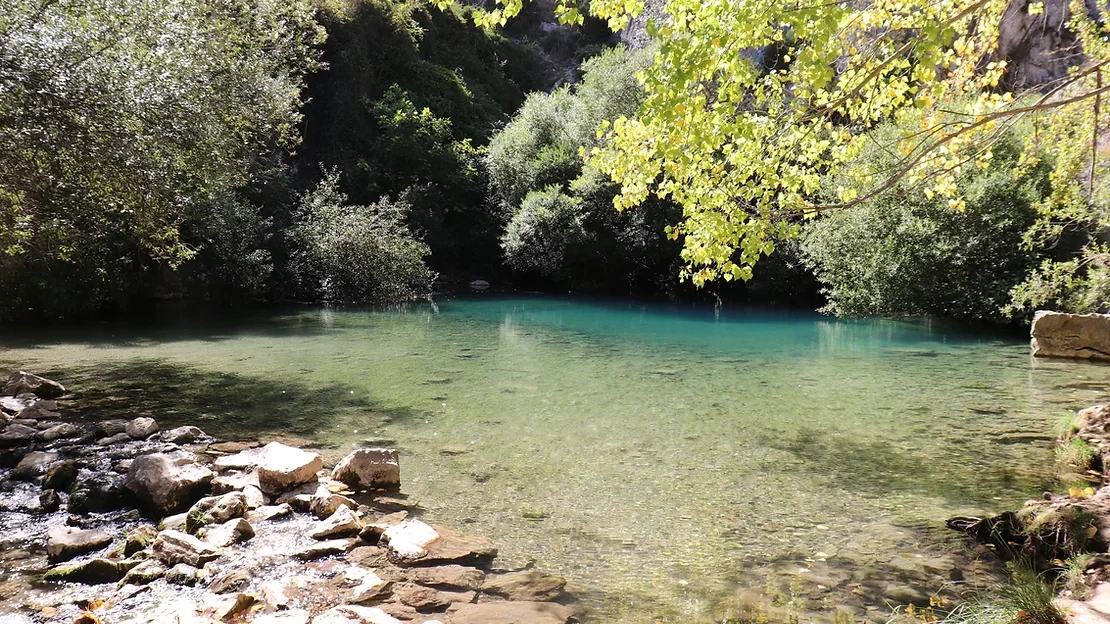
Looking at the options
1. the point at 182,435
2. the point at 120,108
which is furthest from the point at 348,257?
the point at 182,435

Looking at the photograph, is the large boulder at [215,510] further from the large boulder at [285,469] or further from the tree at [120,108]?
the tree at [120,108]

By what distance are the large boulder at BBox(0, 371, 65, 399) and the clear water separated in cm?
66

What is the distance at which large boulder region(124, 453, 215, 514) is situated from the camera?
5.97m

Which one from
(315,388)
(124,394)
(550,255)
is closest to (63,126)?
Answer: (124,394)

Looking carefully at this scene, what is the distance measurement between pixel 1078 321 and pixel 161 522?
57.6 feet

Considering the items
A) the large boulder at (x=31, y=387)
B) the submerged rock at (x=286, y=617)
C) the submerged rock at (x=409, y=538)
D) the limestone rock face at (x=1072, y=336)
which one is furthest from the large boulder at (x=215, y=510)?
the limestone rock face at (x=1072, y=336)

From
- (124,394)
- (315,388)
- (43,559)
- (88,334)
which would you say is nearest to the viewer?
(43,559)

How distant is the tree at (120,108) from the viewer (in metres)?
9.44

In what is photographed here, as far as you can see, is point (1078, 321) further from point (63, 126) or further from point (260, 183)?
point (260, 183)

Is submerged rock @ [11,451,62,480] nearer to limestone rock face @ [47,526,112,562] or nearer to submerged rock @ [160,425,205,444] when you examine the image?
submerged rock @ [160,425,205,444]

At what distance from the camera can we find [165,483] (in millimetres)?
6051

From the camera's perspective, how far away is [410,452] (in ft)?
26.2

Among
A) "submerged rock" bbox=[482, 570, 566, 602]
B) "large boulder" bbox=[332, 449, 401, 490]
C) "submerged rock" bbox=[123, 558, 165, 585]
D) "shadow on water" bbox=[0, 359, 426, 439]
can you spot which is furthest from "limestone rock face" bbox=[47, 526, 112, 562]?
"shadow on water" bbox=[0, 359, 426, 439]

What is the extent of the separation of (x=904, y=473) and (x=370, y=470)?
210 inches
